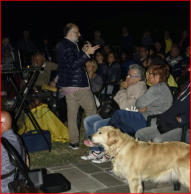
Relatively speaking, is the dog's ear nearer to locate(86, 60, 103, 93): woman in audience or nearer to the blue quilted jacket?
the blue quilted jacket

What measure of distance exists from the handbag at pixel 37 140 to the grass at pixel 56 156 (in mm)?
95

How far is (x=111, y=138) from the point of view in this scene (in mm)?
4176

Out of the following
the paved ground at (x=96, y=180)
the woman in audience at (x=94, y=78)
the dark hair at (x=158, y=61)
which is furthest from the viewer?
the woman in audience at (x=94, y=78)

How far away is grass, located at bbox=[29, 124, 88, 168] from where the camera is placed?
5578 mm

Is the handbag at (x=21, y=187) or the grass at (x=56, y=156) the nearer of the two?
the handbag at (x=21, y=187)

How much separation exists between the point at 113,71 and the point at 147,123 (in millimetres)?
4244

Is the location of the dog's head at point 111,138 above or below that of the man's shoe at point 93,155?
above

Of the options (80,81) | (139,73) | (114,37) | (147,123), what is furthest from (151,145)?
(114,37)

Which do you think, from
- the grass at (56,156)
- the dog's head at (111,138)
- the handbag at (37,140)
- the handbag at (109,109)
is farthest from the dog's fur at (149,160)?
the handbag at (37,140)

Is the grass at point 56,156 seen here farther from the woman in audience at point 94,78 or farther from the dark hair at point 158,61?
the dark hair at point 158,61

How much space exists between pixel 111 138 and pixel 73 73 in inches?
81.5

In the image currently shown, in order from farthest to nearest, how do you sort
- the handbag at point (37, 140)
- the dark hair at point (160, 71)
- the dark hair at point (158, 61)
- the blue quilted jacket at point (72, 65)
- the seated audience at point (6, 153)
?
the handbag at point (37, 140), the blue quilted jacket at point (72, 65), the dark hair at point (158, 61), the dark hair at point (160, 71), the seated audience at point (6, 153)

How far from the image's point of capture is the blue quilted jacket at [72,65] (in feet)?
19.5

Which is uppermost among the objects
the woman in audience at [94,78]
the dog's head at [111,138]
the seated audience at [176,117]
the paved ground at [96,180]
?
the woman in audience at [94,78]
